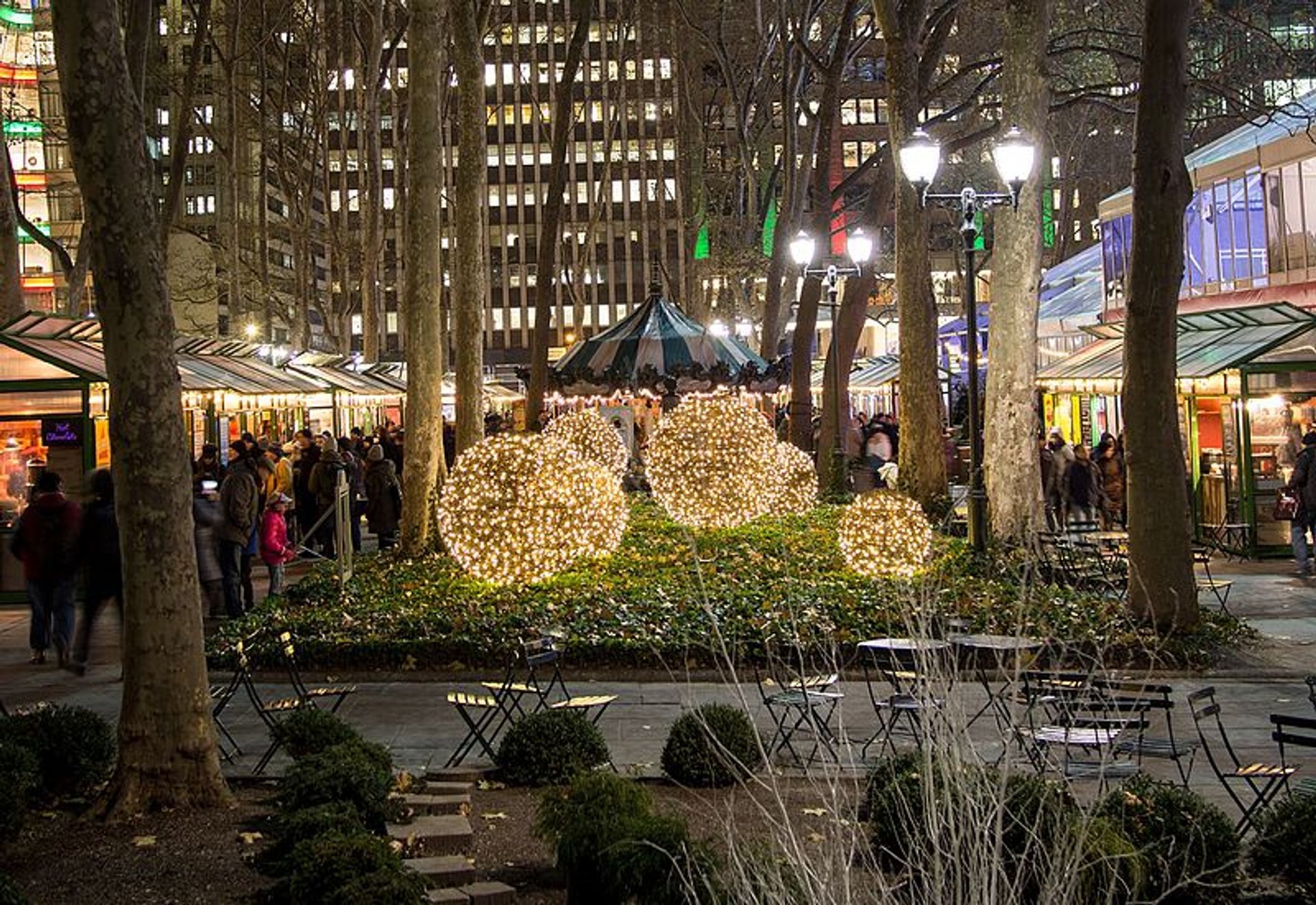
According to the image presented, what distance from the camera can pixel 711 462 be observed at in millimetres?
22328

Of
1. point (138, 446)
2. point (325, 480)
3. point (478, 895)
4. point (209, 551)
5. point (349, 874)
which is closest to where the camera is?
point (349, 874)

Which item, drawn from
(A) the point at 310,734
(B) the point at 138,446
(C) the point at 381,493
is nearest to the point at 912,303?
(C) the point at 381,493

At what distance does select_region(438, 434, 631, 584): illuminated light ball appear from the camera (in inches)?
651

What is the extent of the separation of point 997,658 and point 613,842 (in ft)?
6.90

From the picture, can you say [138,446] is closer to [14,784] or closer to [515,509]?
[14,784]

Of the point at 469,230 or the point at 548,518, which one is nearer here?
the point at 548,518

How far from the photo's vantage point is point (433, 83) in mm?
19922

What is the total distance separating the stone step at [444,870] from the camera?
724cm

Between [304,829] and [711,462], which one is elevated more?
[711,462]

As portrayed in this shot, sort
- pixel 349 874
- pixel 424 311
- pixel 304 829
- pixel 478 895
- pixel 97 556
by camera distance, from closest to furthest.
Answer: pixel 349 874
pixel 478 895
pixel 304 829
pixel 97 556
pixel 424 311

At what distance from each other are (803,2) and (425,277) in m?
13.7

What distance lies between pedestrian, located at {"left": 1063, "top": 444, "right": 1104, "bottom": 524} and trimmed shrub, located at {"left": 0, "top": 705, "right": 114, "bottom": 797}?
15.7 m

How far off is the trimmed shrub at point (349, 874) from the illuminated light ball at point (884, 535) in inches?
410

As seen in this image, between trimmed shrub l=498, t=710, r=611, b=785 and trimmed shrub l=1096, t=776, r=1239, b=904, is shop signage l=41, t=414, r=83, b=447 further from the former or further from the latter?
trimmed shrub l=1096, t=776, r=1239, b=904
